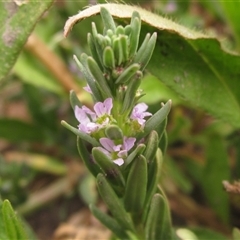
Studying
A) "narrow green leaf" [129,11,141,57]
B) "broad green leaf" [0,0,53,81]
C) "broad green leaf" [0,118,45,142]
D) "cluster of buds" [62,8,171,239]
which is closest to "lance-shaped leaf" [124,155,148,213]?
"cluster of buds" [62,8,171,239]

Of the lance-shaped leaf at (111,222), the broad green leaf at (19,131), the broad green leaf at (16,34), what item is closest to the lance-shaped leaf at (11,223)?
the lance-shaped leaf at (111,222)

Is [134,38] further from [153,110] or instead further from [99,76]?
[153,110]

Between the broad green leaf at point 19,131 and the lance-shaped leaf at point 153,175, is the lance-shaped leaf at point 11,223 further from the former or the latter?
the broad green leaf at point 19,131

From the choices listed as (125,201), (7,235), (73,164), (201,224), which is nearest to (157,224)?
(125,201)

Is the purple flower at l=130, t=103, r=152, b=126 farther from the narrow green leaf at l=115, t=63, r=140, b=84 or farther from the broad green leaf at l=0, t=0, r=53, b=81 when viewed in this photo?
the broad green leaf at l=0, t=0, r=53, b=81

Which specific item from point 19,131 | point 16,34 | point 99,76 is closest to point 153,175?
point 99,76

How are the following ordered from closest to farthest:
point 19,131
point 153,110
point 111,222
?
point 111,222
point 153,110
point 19,131
